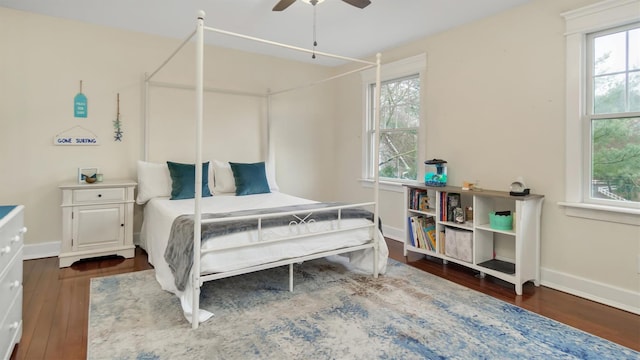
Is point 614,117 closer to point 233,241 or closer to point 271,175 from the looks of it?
point 233,241

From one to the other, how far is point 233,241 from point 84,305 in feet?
3.91

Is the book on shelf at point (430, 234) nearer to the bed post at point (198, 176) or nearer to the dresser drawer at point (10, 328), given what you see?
the bed post at point (198, 176)

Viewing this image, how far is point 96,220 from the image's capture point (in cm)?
346

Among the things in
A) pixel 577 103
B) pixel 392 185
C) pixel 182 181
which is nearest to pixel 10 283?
pixel 182 181

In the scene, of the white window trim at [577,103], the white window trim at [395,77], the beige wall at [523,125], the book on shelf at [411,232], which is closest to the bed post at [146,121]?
the white window trim at [395,77]

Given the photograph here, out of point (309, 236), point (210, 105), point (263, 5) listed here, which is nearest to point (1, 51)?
point (210, 105)

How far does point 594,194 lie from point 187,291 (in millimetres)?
3114

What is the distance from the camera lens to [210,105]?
4.43 meters

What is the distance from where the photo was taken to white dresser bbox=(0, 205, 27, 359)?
64.2 inches

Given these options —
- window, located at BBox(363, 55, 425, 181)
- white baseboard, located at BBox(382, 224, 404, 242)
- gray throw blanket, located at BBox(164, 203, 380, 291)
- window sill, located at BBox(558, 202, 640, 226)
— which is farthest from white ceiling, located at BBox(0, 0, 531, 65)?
white baseboard, located at BBox(382, 224, 404, 242)

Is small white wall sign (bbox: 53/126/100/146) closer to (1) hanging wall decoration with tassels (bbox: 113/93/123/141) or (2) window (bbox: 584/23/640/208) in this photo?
(1) hanging wall decoration with tassels (bbox: 113/93/123/141)

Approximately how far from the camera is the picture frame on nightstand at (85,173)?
11.9ft

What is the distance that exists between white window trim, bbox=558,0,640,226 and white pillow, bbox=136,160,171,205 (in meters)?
3.73

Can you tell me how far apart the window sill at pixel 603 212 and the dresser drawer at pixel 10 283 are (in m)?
3.64
